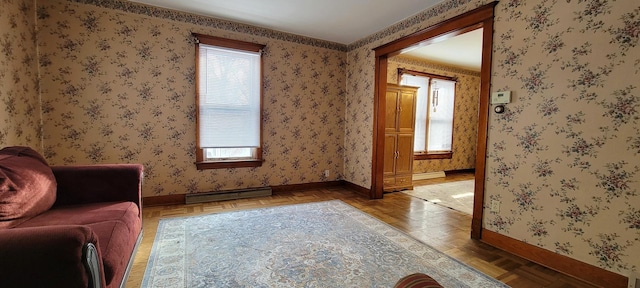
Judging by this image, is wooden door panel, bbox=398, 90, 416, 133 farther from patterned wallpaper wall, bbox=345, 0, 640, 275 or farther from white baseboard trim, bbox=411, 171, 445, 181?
patterned wallpaper wall, bbox=345, 0, 640, 275

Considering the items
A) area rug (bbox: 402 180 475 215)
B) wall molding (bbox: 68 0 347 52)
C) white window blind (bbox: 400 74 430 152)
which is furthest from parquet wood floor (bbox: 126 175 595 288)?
wall molding (bbox: 68 0 347 52)

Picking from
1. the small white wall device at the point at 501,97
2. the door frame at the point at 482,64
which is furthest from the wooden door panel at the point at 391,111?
the small white wall device at the point at 501,97

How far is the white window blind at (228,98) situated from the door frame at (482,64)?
5.74 ft

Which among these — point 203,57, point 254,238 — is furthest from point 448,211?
point 203,57

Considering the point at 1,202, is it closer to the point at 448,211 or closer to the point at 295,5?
the point at 295,5

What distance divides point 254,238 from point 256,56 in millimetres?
2531

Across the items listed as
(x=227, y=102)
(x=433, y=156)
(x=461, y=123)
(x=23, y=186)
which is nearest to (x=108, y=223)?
(x=23, y=186)

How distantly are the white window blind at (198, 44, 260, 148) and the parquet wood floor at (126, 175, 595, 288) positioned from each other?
870mm

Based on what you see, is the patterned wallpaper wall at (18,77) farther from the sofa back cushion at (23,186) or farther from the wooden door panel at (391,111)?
the wooden door panel at (391,111)

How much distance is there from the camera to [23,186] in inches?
59.1

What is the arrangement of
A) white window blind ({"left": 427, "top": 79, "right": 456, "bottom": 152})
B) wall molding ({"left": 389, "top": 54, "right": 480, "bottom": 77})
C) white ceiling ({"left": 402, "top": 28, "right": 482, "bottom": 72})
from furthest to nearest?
white window blind ({"left": 427, "top": 79, "right": 456, "bottom": 152}) < wall molding ({"left": 389, "top": 54, "right": 480, "bottom": 77}) < white ceiling ({"left": 402, "top": 28, "right": 482, "bottom": 72})

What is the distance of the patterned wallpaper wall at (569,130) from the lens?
5.63 ft

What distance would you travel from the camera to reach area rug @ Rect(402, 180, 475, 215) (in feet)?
12.1

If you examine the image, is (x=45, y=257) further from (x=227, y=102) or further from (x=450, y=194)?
(x=450, y=194)
